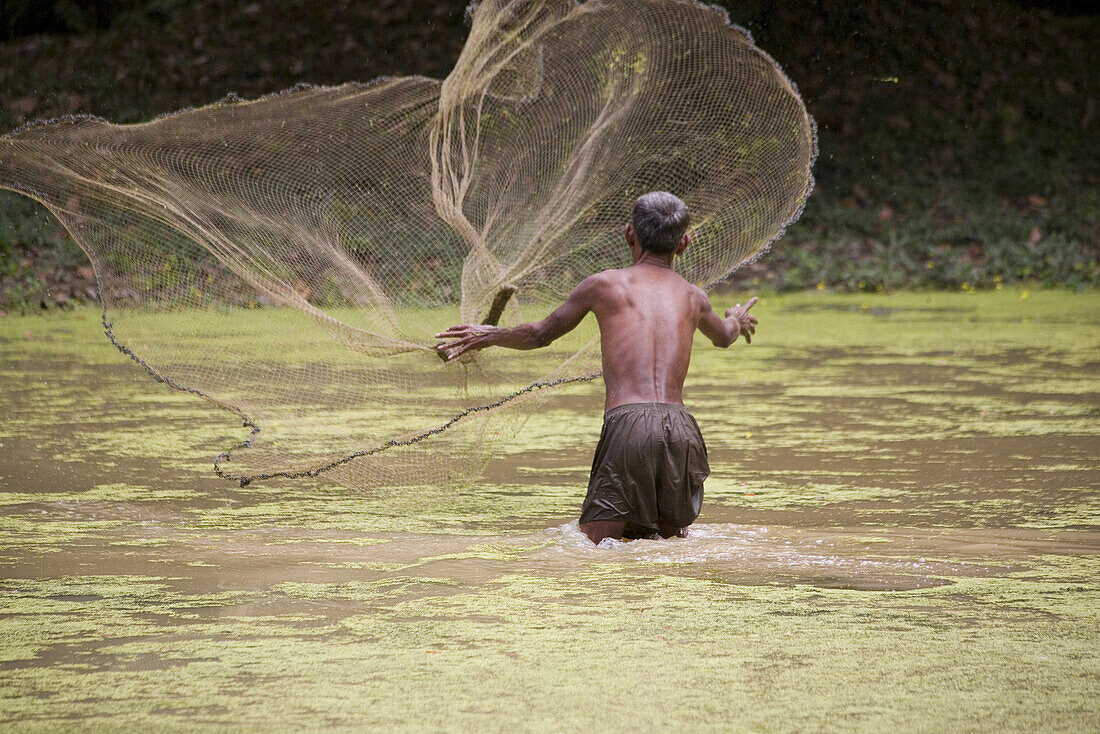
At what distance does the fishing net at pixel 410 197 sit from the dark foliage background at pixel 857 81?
791cm

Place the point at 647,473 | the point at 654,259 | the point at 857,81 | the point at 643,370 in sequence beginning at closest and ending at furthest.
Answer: the point at 647,473 < the point at 643,370 < the point at 654,259 < the point at 857,81

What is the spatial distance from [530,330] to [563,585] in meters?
0.95

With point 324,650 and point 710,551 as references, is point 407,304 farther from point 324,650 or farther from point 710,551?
point 324,650

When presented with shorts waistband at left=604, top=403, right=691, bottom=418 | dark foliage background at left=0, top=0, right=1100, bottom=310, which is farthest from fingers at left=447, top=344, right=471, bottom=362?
dark foliage background at left=0, top=0, right=1100, bottom=310

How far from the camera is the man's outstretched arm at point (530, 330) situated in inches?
174

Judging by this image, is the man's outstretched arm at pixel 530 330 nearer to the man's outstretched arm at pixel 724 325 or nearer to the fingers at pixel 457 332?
the fingers at pixel 457 332

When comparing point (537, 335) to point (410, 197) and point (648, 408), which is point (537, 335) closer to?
point (648, 408)

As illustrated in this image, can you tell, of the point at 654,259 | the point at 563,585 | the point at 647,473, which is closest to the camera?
the point at 563,585

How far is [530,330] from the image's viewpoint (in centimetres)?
446

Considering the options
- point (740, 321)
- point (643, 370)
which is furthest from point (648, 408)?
point (740, 321)

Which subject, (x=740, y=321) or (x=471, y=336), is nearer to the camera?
(x=471, y=336)

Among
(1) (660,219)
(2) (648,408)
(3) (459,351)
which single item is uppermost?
(1) (660,219)

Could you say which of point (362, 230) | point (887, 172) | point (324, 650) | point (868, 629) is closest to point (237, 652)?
point (324, 650)

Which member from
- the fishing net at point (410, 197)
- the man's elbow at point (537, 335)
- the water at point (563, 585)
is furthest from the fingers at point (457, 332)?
the water at point (563, 585)
